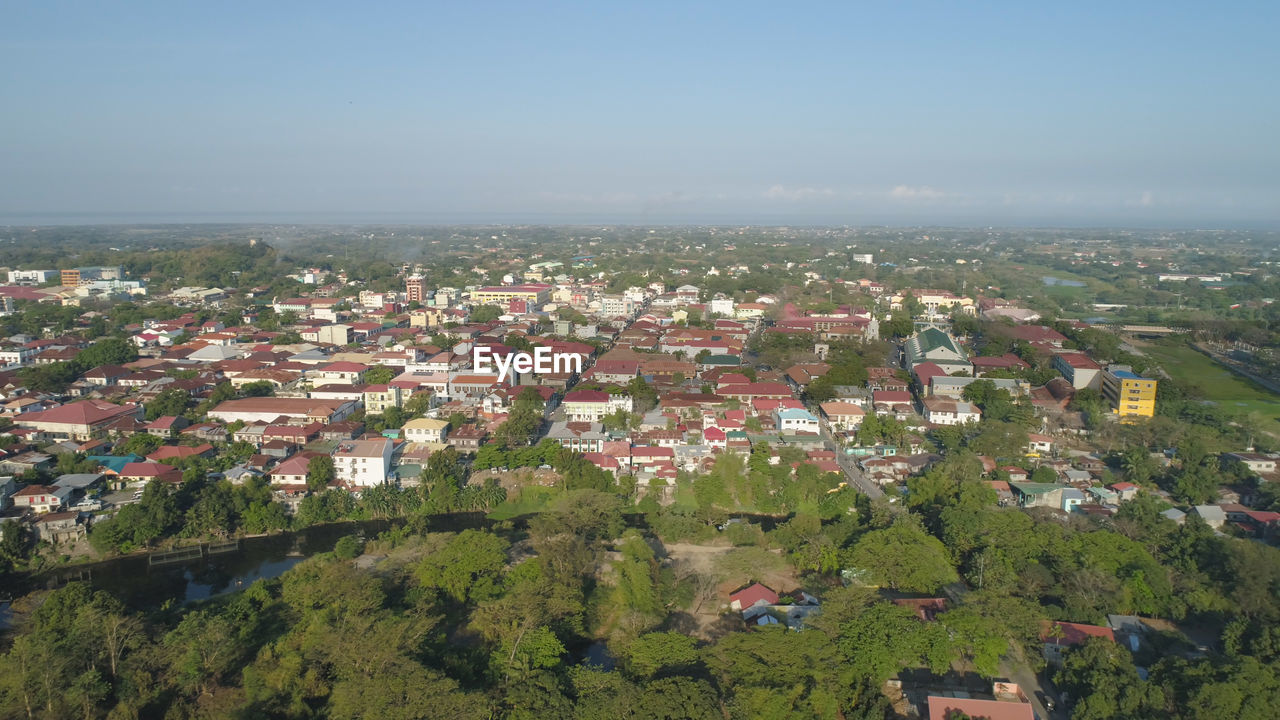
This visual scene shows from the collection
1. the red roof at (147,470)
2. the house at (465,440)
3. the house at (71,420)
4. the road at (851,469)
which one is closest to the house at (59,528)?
the red roof at (147,470)

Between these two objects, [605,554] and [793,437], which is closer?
[605,554]

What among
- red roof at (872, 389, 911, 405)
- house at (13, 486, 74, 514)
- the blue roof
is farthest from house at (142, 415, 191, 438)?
red roof at (872, 389, 911, 405)

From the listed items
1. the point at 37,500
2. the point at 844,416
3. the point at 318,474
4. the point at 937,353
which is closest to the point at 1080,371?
the point at 937,353

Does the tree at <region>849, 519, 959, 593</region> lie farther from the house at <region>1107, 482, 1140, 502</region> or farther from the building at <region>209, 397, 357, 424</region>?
the building at <region>209, 397, 357, 424</region>

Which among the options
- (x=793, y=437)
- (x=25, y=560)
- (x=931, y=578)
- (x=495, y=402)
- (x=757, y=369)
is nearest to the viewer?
(x=931, y=578)

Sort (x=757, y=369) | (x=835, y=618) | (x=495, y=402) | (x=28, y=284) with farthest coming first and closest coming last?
(x=28, y=284)
(x=757, y=369)
(x=495, y=402)
(x=835, y=618)

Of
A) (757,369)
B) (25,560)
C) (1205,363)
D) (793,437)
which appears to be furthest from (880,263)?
(25,560)

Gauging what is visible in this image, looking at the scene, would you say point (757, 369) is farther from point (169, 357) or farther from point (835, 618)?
point (169, 357)
